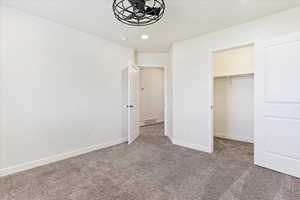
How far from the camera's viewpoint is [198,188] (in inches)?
80.8

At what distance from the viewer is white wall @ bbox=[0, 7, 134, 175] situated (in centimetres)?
244

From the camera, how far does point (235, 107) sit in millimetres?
4250

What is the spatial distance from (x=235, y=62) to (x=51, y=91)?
415 centimetres

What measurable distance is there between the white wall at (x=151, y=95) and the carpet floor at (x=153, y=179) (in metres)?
3.41

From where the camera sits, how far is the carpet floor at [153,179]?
1917 millimetres

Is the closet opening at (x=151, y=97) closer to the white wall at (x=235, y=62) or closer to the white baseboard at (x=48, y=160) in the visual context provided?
the white wall at (x=235, y=62)

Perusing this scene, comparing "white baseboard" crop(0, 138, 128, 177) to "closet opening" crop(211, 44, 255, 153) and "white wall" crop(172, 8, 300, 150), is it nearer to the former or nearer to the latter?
"white wall" crop(172, 8, 300, 150)

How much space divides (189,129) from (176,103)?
26.9 inches

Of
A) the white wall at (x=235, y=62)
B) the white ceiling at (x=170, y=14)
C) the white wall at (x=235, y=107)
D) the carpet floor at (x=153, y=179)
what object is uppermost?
the white ceiling at (x=170, y=14)

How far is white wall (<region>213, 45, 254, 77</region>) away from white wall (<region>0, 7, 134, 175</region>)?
8.93 feet

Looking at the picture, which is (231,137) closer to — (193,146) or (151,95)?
(193,146)

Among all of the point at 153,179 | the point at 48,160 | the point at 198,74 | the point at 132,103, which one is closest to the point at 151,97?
the point at 132,103

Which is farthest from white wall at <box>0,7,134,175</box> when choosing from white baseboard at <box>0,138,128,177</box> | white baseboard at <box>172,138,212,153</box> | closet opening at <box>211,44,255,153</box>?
closet opening at <box>211,44,255,153</box>

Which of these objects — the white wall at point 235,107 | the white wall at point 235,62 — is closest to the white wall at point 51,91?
the white wall at point 235,62
